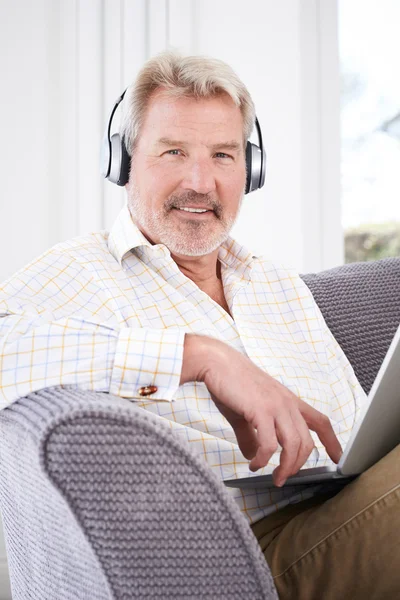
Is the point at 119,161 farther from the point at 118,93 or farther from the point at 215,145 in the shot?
the point at 118,93

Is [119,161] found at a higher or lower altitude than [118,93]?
lower

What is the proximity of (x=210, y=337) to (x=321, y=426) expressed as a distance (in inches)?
8.4

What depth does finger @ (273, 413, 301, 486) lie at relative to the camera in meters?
0.83

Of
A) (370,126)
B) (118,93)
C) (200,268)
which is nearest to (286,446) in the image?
(200,268)

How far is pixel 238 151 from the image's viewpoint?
150 centimetres

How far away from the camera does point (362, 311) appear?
4.96ft

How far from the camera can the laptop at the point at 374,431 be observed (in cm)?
73

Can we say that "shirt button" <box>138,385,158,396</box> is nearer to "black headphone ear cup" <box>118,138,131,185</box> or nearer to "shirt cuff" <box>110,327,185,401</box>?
"shirt cuff" <box>110,327,185,401</box>

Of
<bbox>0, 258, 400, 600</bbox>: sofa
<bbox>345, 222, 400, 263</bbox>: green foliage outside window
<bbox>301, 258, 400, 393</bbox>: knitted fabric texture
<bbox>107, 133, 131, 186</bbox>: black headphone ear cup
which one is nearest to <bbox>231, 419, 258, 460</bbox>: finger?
<bbox>0, 258, 400, 600</bbox>: sofa

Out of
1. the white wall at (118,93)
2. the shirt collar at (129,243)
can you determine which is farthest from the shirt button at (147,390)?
the white wall at (118,93)

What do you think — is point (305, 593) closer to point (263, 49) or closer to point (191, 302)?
point (191, 302)

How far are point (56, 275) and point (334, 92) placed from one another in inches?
58.9

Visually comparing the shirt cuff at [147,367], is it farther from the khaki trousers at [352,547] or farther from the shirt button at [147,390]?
the khaki trousers at [352,547]

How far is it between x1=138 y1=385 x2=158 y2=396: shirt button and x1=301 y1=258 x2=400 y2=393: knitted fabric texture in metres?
0.70
